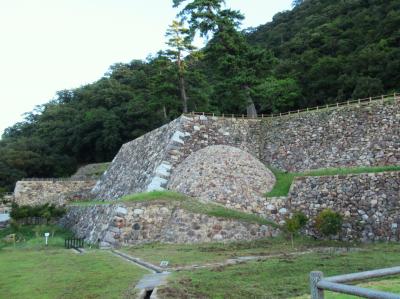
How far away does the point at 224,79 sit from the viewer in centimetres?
2845

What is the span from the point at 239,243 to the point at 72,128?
39.3 metres

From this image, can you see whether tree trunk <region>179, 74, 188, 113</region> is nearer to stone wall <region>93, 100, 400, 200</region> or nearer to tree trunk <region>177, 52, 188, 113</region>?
tree trunk <region>177, 52, 188, 113</region>

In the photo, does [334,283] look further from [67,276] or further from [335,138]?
[335,138]

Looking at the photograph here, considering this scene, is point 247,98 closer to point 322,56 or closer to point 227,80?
point 227,80

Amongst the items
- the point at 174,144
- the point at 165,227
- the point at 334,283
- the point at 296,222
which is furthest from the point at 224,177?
the point at 334,283

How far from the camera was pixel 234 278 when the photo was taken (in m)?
8.59

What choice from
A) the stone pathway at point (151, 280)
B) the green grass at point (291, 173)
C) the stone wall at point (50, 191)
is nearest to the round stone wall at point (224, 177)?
the green grass at point (291, 173)

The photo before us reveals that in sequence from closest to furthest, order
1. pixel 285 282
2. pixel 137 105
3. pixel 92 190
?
1. pixel 285 282
2. pixel 92 190
3. pixel 137 105

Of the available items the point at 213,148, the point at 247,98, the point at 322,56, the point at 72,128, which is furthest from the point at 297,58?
the point at 72,128

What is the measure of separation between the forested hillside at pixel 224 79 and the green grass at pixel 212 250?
14006 mm

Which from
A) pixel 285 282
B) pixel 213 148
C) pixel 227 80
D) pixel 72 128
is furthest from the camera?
pixel 72 128

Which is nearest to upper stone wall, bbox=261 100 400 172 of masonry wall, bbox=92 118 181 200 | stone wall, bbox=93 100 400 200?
stone wall, bbox=93 100 400 200

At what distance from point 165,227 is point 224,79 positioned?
46.6 ft

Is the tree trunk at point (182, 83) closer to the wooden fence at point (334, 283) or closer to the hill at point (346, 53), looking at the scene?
the hill at point (346, 53)
